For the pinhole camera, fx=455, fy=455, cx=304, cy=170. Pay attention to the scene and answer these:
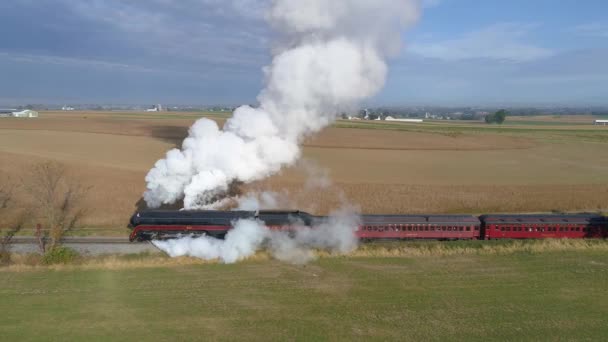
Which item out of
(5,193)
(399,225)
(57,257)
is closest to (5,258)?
(57,257)

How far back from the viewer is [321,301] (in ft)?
73.3

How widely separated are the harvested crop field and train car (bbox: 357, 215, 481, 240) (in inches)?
383

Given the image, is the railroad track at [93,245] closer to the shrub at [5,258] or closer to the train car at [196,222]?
the train car at [196,222]

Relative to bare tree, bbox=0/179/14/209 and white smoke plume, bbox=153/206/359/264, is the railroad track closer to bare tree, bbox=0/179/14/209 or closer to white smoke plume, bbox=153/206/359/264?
white smoke plume, bbox=153/206/359/264

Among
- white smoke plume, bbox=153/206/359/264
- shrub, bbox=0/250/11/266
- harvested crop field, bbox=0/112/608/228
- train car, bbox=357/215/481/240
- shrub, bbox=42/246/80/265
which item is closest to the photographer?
shrub, bbox=42/246/80/265

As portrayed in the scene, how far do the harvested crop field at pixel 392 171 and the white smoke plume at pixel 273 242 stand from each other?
10.9 m

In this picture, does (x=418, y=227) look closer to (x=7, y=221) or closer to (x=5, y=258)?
(x=5, y=258)

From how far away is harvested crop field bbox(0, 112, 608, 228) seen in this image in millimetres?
45250

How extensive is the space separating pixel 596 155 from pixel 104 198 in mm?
74554

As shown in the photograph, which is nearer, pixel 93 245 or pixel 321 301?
pixel 321 301

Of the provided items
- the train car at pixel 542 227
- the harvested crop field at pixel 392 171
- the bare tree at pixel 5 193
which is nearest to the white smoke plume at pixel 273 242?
the train car at pixel 542 227

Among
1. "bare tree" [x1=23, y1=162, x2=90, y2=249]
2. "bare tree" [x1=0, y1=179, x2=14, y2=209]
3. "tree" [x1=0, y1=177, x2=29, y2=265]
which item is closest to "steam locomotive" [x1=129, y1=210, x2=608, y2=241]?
"tree" [x1=0, y1=177, x2=29, y2=265]

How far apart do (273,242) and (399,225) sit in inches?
363

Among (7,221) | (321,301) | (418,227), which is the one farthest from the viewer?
(7,221)
